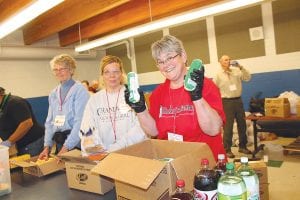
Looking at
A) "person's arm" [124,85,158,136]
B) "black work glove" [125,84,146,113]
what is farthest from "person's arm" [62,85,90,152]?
"black work glove" [125,84,146,113]

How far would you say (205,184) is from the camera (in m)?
0.97

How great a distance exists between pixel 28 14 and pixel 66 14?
212 centimetres

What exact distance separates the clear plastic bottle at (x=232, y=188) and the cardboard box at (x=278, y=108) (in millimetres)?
3664

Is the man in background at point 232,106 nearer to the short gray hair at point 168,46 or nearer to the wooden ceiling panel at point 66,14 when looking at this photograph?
the wooden ceiling panel at point 66,14

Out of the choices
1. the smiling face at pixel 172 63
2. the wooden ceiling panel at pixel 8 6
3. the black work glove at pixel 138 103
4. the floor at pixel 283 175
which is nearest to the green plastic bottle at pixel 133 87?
the black work glove at pixel 138 103

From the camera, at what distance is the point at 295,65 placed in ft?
16.9

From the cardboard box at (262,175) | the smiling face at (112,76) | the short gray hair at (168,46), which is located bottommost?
the cardboard box at (262,175)

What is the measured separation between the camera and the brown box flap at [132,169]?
3.28 ft

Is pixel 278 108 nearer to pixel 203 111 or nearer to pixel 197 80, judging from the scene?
pixel 203 111

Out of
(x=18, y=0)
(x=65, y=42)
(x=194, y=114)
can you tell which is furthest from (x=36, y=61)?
(x=194, y=114)

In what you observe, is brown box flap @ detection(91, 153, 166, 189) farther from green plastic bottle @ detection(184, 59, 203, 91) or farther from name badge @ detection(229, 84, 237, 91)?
name badge @ detection(229, 84, 237, 91)

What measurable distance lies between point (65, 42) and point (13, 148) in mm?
4443

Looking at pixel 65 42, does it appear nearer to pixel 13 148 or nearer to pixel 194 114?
pixel 13 148

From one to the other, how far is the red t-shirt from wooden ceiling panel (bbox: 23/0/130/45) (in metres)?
2.70
